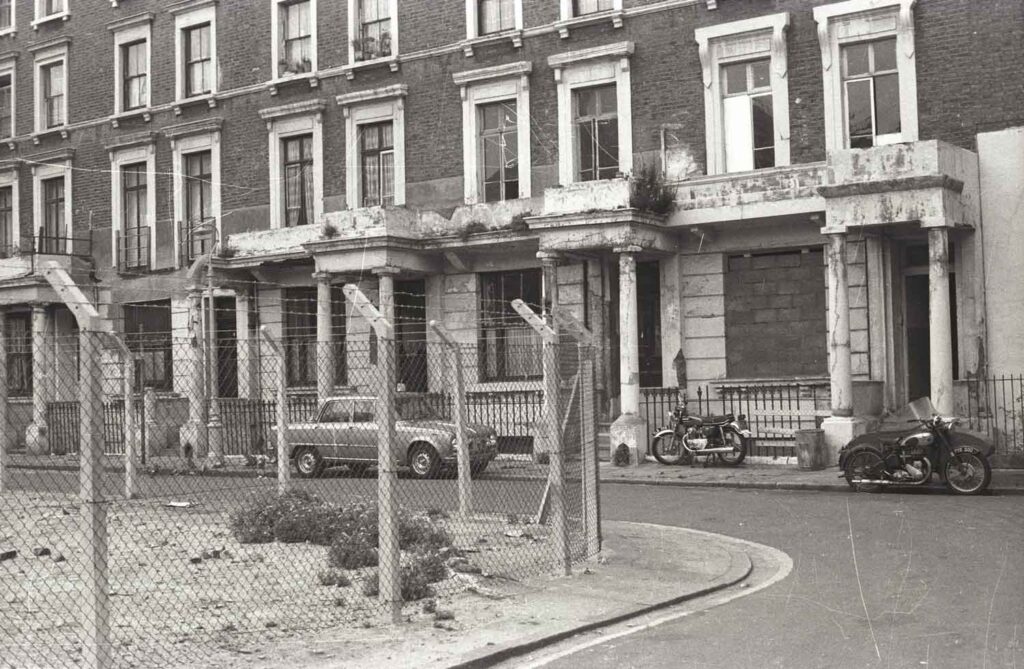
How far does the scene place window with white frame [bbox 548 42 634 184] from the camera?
25219 mm

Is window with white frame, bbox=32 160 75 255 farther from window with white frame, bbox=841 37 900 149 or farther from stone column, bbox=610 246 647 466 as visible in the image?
window with white frame, bbox=841 37 900 149

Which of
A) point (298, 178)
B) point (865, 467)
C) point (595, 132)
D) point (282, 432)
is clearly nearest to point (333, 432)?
point (282, 432)

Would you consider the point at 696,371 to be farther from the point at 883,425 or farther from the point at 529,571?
the point at 529,571

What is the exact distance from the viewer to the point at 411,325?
2927 centimetres

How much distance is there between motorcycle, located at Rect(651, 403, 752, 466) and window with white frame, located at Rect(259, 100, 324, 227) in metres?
11.4

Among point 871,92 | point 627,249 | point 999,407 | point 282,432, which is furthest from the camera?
point 627,249

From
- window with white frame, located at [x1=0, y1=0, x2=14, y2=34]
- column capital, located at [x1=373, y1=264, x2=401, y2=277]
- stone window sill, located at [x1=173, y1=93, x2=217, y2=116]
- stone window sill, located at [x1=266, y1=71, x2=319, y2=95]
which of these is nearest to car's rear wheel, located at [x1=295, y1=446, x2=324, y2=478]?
column capital, located at [x1=373, y1=264, x2=401, y2=277]

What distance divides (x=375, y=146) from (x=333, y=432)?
12323mm

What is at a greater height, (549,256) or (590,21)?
(590,21)

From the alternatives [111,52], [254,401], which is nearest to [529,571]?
[254,401]

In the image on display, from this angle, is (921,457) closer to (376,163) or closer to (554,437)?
(554,437)

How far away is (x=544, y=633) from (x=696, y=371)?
55.2ft

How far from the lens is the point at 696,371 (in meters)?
24.8

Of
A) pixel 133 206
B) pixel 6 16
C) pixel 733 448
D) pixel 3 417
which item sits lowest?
pixel 733 448
